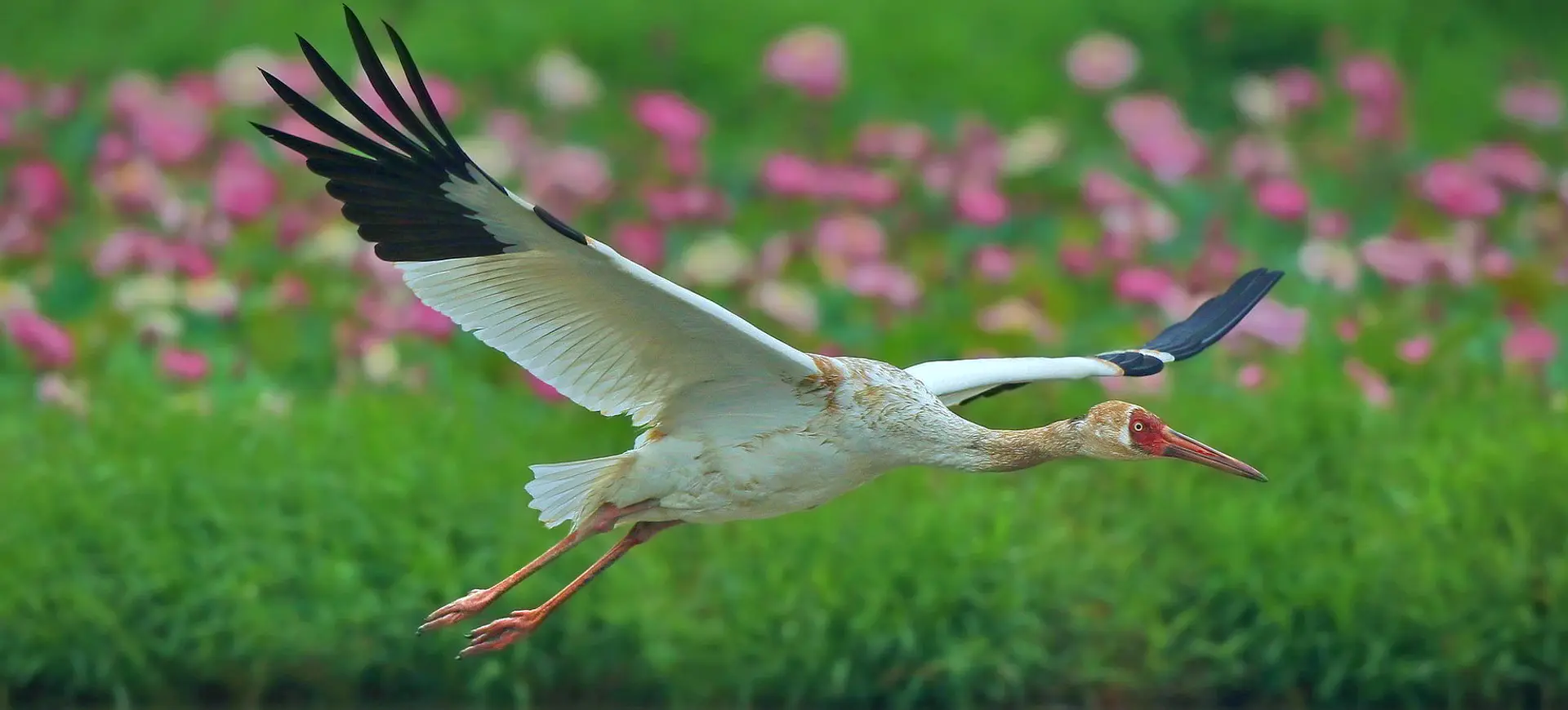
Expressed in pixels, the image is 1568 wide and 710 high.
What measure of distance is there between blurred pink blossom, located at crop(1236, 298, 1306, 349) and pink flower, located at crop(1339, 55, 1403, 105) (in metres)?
2.21

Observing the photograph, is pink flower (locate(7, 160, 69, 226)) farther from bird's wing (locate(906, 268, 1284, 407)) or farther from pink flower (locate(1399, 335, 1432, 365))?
pink flower (locate(1399, 335, 1432, 365))

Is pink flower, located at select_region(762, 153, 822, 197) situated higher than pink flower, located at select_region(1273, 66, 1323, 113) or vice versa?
pink flower, located at select_region(1273, 66, 1323, 113)

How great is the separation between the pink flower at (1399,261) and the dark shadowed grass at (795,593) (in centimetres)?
151

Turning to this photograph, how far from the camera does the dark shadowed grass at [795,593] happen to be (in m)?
7.12

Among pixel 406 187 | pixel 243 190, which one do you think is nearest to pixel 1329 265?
pixel 243 190

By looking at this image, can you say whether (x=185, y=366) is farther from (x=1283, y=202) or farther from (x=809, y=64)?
(x=1283, y=202)

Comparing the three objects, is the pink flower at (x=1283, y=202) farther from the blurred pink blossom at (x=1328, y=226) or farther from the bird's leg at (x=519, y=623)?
the bird's leg at (x=519, y=623)

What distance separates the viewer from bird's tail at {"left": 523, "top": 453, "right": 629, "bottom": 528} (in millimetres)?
5328

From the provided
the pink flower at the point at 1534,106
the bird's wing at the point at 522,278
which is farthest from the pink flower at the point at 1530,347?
the bird's wing at the point at 522,278

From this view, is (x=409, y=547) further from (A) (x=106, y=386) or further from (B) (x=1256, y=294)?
(B) (x=1256, y=294)

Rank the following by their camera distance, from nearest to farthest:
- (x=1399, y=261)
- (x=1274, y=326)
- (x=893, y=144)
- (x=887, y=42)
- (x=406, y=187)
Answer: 1. (x=406, y=187)
2. (x=1274, y=326)
3. (x=1399, y=261)
4. (x=893, y=144)
5. (x=887, y=42)

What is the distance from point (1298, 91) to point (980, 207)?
6.90 feet

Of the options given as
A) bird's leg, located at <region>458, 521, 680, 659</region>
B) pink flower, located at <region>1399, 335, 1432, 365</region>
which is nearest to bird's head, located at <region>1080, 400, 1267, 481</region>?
bird's leg, located at <region>458, 521, 680, 659</region>

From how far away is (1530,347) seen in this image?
8.63m
